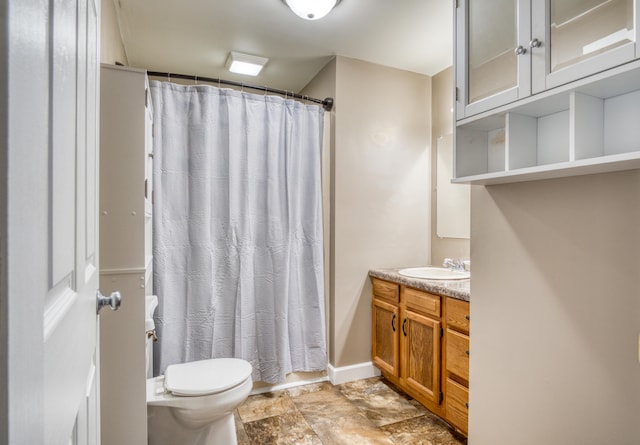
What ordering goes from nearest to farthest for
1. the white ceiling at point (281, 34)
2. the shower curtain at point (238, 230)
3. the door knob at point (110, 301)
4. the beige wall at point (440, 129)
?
the door knob at point (110, 301), the white ceiling at point (281, 34), the shower curtain at point (238, 230), the beige wall at point (440, 129)

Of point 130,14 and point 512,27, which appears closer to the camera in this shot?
point 512,27

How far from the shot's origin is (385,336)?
2682mm

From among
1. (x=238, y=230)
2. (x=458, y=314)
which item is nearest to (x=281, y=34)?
(x=238, y=230)

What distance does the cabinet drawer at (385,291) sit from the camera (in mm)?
2564

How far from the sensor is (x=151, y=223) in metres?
2.14

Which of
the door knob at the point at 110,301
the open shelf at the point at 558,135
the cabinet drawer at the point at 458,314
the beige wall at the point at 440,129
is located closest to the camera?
the door knob at the point at 110,301

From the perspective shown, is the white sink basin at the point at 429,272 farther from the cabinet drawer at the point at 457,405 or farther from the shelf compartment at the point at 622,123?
the shelf compartment at the point at 622,123

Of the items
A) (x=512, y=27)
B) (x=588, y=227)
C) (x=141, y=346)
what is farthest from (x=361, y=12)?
(x=141, y=346)

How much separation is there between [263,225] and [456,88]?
1520 mm

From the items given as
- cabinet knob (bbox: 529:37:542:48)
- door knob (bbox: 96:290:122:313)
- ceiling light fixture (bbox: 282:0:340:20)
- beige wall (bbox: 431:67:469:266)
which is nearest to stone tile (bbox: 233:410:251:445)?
door knob (bbox: 96:290:122:313)

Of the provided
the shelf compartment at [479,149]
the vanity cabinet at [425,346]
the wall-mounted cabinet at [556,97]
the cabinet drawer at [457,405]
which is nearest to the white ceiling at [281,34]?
the wall-mounted cabinet at [556,97]

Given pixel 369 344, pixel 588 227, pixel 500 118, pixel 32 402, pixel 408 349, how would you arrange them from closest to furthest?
pixel 32 402, pixel 588 227, pixel 500 118, pixel 408 349, pixel 369 344

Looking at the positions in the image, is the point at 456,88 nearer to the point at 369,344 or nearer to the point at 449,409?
the point at 449,409

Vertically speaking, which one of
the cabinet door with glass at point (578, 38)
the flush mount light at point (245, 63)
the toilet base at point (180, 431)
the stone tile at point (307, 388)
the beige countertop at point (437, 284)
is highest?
the flush mount light at point (245, 63)
